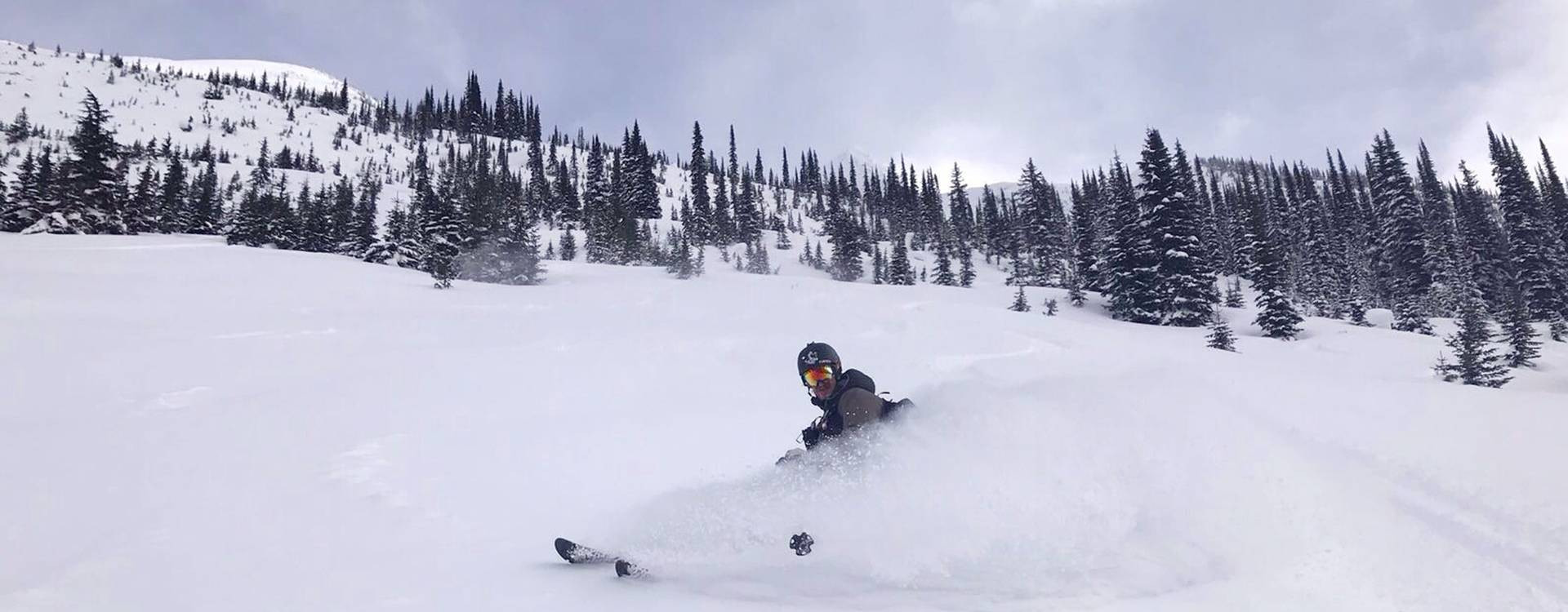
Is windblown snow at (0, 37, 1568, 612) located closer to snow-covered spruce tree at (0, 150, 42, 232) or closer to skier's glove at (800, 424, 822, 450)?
skier's glove at (800, 424, 822, 450)

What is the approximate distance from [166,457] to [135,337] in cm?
788

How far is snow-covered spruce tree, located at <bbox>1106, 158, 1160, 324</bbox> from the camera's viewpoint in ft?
105

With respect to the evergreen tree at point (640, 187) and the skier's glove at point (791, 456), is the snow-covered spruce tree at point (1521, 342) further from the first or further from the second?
the evergreen tree at point (640, 187)

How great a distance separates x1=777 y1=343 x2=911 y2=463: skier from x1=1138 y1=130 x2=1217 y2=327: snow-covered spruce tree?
3025 centimetres

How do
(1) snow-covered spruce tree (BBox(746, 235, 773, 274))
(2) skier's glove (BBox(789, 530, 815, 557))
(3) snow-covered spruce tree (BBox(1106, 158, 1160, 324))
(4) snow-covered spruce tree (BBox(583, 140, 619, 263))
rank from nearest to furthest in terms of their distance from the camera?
(2) skier's glove (BBox(789, 530, 815, 557))
(3) snow-covered spruce tree (BBox(1106, 158, 1160, 324))
(4) snow-covered spruce tree (BBox(583, 140, 619, 263))
(1) snow-covered spruce tree (BBox(746, 235, 773, 274))

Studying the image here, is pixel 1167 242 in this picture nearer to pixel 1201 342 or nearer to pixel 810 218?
pixel 1201 342

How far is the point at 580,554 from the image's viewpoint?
494 cm

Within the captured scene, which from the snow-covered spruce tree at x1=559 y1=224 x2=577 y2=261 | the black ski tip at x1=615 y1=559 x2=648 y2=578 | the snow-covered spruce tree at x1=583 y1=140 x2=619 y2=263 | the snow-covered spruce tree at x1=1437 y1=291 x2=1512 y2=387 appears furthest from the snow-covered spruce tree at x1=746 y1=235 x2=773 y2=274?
the black ski tip at x1=615 y1=559 x2=648 y2=578

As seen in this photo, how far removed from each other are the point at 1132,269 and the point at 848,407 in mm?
32224

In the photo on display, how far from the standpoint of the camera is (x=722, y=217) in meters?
72.9


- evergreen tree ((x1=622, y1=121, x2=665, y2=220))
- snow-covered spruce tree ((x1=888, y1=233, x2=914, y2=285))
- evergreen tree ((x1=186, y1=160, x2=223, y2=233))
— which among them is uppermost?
evergreen tree ((x1=622, y1=121, x2=665, y2=220))

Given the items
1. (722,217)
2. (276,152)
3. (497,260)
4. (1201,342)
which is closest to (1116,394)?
(1201,342)

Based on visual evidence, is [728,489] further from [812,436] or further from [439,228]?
[439,228]

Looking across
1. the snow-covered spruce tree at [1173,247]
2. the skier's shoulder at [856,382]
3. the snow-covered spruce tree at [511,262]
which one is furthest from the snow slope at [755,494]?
the snow-covered spruce tree at [1173,247]
